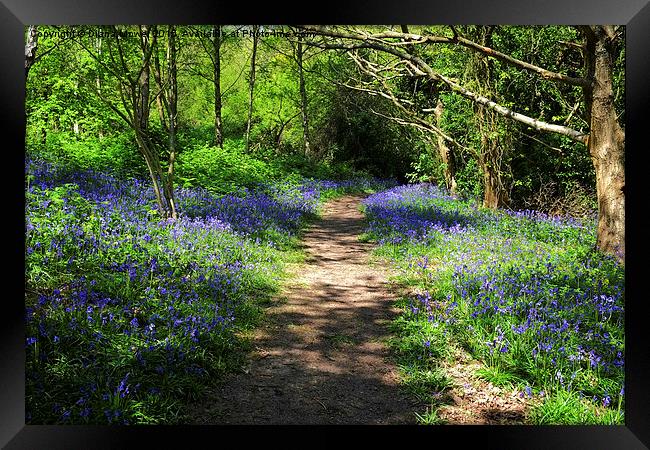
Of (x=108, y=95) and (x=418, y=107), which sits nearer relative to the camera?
(x=108, y=95)

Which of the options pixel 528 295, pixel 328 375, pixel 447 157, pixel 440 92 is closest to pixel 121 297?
pixel 328 375

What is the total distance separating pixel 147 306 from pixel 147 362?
102 centimetres

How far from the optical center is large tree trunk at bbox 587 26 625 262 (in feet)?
19.7

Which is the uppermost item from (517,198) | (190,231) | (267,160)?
(267,160)

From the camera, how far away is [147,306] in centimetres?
462

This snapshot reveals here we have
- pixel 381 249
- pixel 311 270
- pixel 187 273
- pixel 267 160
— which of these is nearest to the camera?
pixel 187 273

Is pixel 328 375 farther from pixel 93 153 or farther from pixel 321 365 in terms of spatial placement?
pixel 93 153

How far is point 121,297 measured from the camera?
15.4 feet

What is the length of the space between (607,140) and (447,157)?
1014 centimetres

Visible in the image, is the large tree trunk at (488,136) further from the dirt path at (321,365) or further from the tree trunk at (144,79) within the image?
the tree trunk at (144,79)
